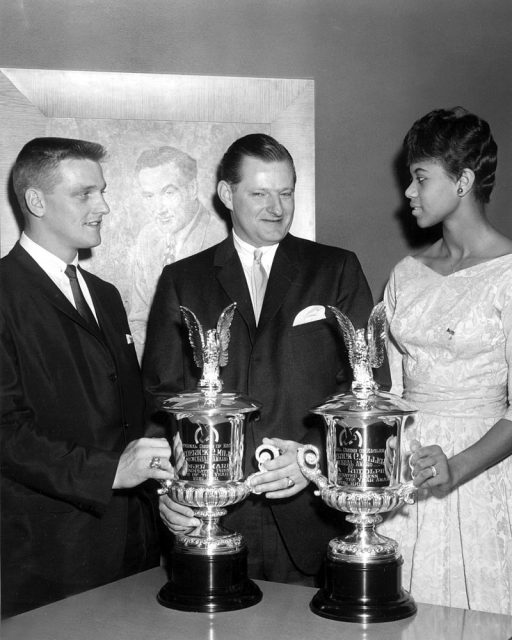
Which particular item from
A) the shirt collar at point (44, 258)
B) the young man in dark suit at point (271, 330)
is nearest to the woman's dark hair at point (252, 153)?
the young man in dark suit at point (271, 330)

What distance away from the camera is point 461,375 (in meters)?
2.86

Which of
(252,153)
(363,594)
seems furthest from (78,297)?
(363,594)

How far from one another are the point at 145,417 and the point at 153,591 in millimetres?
824

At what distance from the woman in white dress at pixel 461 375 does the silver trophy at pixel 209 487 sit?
0.82 m

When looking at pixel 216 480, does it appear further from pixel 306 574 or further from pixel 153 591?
pixel 306 574

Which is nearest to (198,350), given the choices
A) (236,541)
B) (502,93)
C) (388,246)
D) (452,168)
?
(236,541)

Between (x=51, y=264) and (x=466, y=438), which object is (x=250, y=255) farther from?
(x=466, y=438)

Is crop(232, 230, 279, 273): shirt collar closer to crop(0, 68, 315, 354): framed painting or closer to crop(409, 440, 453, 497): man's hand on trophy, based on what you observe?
crop(0, 68, 315, 354): framed painting

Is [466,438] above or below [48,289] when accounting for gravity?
below

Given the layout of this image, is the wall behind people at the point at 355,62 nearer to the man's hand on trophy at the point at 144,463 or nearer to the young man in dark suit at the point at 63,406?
the young man in dark suit at the point at 63,406

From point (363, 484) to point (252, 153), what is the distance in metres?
1.34

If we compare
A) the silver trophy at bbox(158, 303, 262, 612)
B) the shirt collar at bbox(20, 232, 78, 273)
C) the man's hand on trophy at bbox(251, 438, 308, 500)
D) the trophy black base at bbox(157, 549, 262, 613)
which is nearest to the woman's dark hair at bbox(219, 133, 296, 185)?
the shirt collar at bbox(20, 232, 78, 273)

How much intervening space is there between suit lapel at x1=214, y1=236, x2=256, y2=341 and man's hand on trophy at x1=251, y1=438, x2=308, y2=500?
65 cm

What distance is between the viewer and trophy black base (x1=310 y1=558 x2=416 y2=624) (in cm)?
200
